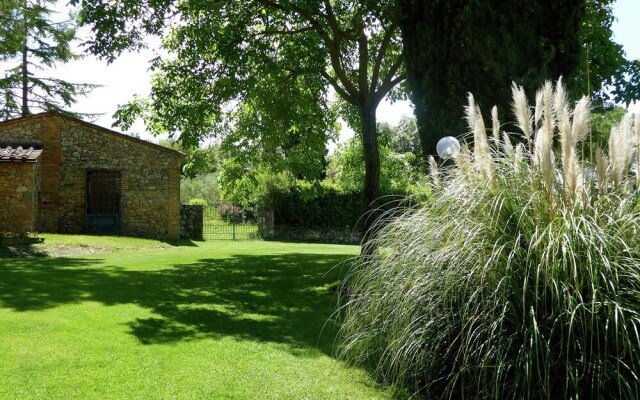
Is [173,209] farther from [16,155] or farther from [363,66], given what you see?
→ [363,66]

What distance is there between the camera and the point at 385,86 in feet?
29.9

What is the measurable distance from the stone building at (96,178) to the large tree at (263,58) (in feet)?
26.9

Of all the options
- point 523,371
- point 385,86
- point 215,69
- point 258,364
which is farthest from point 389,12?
point 523,371

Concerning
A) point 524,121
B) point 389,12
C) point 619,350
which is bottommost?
point 619,350

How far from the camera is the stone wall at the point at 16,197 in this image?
14.8m

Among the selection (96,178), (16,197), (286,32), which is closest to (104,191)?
(96,178)

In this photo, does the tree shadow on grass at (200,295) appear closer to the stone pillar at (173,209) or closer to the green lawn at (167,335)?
the green lawn at (167,335)

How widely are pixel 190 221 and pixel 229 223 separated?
3874 millimetres

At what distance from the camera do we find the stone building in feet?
58.8

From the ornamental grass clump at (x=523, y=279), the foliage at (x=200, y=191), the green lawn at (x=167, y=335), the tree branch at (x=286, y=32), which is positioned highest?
the tree branch at (x=286, y=32)

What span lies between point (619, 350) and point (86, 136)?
18608 millimetres

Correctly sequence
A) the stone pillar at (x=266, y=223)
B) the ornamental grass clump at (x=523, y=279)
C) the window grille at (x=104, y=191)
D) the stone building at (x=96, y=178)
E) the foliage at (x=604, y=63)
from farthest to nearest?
the stone pillar at (x=266, y=223), the window grille at (x=104, y=191), the stone building at (x=96, y=178), the foliage at (x=604, y=63), the ornamental grass clump at (x=523, y=279)

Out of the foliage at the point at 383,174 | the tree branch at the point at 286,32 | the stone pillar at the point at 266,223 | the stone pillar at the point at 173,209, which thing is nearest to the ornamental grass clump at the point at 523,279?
the tree branch at the point at 286,32

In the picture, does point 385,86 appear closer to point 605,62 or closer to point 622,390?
point 605,62
